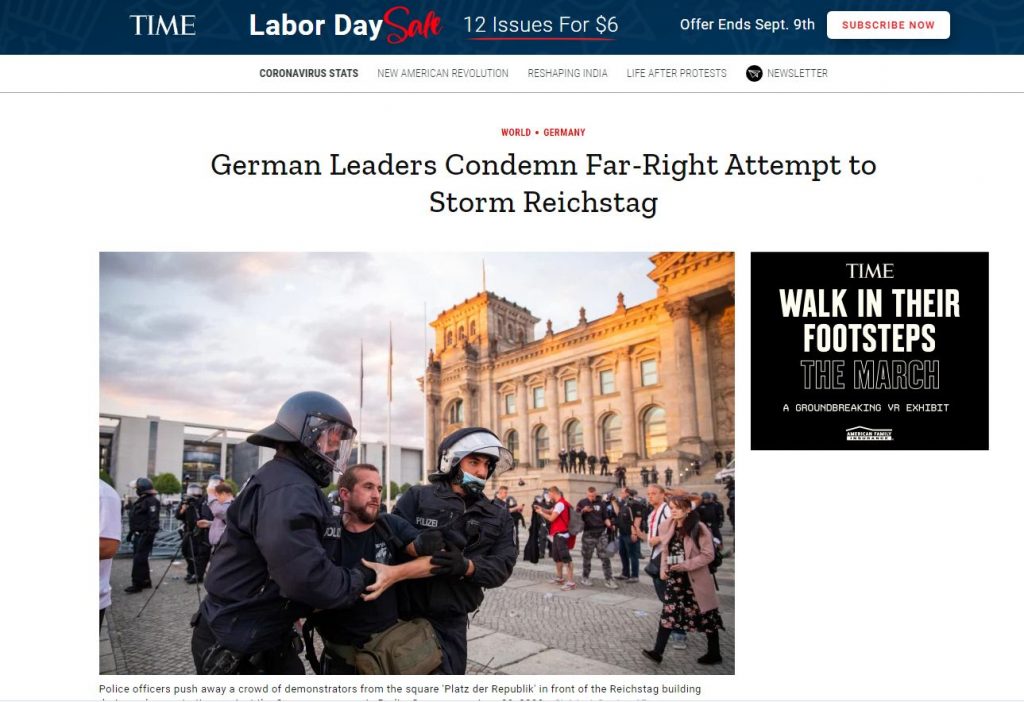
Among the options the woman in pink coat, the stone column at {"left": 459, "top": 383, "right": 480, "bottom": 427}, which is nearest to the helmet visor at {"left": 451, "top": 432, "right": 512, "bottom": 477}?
the woman in pink coat

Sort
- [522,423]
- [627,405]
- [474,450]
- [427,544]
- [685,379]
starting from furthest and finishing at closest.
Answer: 1. [522,423]
2. [627,405]
3. [685,379]
4. [474,450]
5. [427,544]

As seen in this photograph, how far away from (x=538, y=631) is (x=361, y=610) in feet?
12.9

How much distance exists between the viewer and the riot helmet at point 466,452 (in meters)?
3.21

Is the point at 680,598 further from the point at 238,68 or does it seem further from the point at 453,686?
the point at 238,68

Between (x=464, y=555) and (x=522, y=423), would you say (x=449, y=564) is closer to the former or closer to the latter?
(x=464, y=555)

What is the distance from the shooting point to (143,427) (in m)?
14.7

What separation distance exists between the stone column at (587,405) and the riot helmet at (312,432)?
85.7 ft

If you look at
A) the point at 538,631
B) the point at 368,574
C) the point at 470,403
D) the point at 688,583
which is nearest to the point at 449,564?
the point at 368,574

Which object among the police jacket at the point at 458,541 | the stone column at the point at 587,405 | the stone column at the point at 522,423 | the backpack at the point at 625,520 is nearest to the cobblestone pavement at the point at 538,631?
the backpack at the point at 625,520

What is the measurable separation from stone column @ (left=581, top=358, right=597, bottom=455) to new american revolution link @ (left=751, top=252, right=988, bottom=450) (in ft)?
80.3

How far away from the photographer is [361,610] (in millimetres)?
2916

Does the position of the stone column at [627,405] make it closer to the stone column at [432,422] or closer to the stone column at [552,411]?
the stone column at [552,411]

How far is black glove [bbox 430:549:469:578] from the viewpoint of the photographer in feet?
9.43
